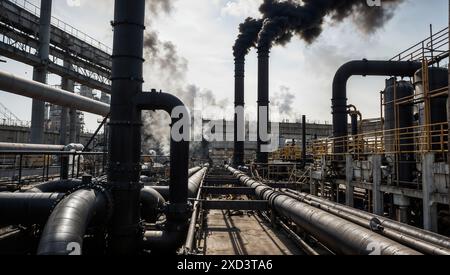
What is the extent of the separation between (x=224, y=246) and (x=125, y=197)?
130 inches

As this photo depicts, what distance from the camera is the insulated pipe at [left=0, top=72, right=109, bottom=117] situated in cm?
1154

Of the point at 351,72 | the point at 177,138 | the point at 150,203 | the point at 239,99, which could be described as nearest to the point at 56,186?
the point at 150,203

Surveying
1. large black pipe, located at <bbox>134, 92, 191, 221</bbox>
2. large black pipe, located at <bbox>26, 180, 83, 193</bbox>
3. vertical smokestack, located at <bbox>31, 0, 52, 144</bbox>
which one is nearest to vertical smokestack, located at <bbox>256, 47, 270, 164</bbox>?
large black pipe, located at <bbox>26, 180, 83, 193</bbox>

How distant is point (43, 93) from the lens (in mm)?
13805

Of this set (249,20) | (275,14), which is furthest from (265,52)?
(249,20)

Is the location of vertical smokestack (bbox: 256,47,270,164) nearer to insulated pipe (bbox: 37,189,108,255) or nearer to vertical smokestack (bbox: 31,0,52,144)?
insulated pipe (bbox: 37,189,108,255)

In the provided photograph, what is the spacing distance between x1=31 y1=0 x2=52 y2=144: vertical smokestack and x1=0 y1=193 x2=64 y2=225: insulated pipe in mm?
22166

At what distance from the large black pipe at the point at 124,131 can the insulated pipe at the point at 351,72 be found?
12093mm

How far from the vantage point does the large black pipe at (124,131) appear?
6934mm

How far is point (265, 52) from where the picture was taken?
22.8 meters

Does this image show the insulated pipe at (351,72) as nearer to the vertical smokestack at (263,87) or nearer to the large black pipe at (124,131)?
the vertical smokestack at (263,87)

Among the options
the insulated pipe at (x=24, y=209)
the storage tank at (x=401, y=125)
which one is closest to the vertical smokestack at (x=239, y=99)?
the storage tank at (x=401, y=125)
